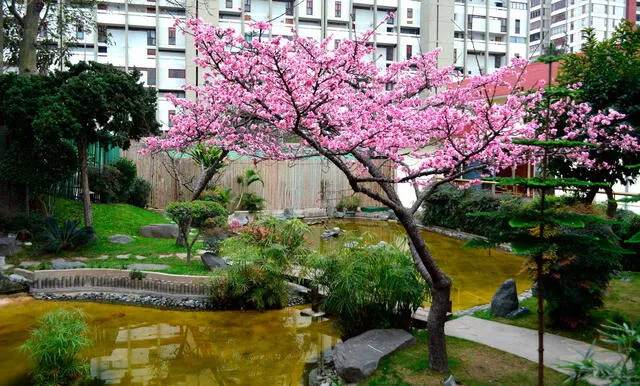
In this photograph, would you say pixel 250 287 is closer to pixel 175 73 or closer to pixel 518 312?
pixel 518 312

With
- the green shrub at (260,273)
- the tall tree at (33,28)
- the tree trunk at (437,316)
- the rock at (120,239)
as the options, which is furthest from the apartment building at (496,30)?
the tree trunk at (437,316)

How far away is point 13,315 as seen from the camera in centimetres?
764

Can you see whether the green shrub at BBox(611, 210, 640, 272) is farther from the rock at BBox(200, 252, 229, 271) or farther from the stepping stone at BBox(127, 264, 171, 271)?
the stepping stone at BBox(127, 264, 171, 271)

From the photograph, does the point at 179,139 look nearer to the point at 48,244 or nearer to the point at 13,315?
the point at 13,315

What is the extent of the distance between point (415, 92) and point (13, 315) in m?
6.62

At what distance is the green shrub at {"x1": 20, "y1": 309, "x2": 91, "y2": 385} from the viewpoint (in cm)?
516

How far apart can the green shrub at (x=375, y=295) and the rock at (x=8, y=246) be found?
7.12 meters

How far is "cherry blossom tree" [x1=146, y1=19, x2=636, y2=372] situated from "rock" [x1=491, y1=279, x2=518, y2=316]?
1.25 m

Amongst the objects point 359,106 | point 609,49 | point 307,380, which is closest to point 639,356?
point 307,380

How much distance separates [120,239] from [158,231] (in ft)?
3.46

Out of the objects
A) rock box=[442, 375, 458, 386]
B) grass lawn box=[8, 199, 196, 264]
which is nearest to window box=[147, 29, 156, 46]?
grass lawn box=[8, 199, 196, 264]

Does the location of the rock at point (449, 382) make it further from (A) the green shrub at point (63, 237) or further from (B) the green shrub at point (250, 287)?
(A) the green shrub at point (63, 237)

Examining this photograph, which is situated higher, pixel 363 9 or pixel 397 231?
pixel 363 9

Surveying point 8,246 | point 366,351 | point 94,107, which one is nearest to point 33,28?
point 94,107
